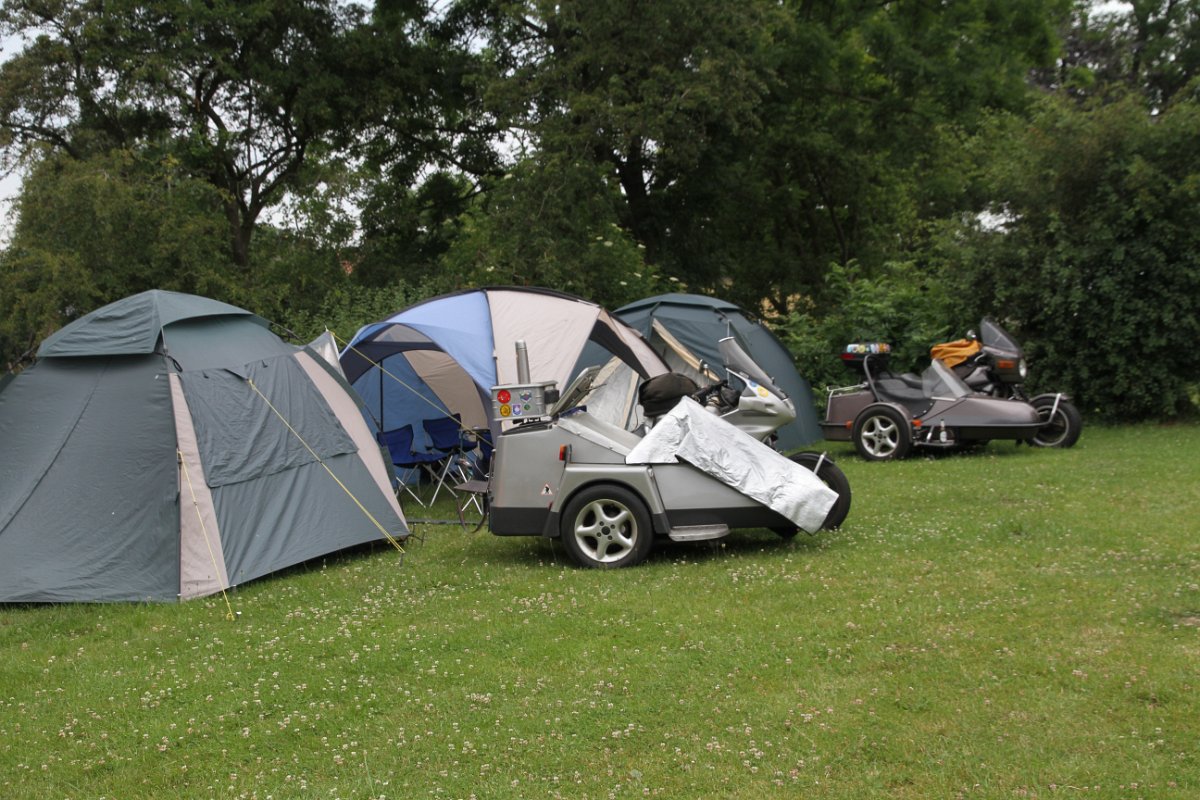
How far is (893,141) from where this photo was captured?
71.7 ft

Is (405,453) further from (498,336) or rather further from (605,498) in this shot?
(605,498)

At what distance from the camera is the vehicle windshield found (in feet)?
38.3

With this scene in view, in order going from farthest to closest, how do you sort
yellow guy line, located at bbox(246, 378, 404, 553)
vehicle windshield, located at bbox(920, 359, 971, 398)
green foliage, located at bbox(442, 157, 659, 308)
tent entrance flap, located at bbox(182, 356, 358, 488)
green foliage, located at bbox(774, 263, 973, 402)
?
green foliage, located at bbox(442, 157, 659, 308) < green foliage, located at bbox(774, 263, 973, 402) < vehicle windshield, located at bbox(920, 359, 971, 398) < yellow guy line, located at bbox(246, 378, 404, 553) < tent entrance flap, located at bbox(182, 356, 358, 488)

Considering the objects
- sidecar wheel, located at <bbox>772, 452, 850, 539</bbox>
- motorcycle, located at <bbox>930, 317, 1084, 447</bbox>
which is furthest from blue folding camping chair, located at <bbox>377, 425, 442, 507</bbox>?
motorcycle, located at <bbox>930, 317, 1084, 447</bbox>

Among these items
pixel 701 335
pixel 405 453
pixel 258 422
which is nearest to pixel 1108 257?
pixel 701 335

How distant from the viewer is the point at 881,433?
11914 millimetres

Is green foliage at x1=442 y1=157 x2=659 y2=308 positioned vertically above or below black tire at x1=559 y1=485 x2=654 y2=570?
above

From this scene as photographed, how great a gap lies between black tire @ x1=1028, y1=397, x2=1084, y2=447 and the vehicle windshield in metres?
0.88

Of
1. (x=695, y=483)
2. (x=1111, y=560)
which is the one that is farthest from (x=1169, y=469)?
(x=695, y=483)

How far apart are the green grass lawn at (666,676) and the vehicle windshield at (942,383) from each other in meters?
4.05

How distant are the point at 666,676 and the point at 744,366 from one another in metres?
3.67

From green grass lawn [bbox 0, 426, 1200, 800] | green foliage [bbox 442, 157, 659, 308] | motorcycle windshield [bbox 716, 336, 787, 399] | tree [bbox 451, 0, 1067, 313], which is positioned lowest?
green grass lawn [bbox 0, 426, 1200, 800]

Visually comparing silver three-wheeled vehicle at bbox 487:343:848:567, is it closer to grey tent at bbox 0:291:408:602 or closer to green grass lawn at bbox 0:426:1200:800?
green grass lawn at bbox 0:426:1200:800

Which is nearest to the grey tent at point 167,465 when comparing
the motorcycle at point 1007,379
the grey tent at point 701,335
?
the grey tent at point 701,335
